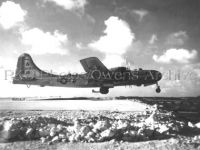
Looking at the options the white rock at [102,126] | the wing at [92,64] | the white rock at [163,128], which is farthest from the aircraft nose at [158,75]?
the white rock at [102,126]

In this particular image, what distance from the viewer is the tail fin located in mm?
24328

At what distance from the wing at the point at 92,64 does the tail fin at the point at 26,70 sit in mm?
4777

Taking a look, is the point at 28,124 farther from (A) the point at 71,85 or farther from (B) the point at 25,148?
(A) the point at 71,85

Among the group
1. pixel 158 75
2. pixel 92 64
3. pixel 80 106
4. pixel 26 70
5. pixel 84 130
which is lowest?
pixel 84 130

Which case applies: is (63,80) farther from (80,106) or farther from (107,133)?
(107,133)

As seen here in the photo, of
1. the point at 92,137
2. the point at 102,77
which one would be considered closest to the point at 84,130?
the point at 92,137

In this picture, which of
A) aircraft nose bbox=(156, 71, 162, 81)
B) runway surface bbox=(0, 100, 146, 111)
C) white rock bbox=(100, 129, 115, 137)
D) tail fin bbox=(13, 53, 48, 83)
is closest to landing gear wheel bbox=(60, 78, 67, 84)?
tail fin bbox=(13, 53, 48, 83)

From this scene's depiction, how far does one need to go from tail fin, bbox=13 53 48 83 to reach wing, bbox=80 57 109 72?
15.7ft

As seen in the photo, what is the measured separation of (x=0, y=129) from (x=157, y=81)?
1838 centimetres

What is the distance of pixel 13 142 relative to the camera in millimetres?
5578

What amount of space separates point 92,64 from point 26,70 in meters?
7.55

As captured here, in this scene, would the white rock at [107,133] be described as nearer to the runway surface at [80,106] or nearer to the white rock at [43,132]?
the white rock at [43,132]

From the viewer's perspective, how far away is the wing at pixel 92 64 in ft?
72.1

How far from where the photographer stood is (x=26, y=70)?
24.9 meters
